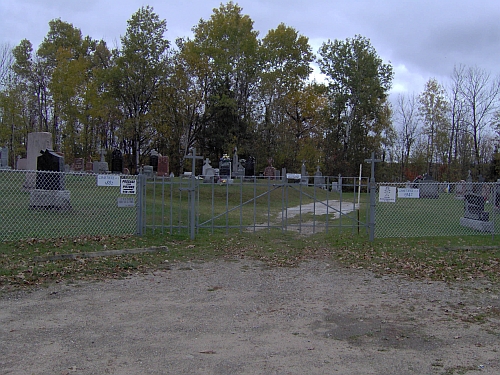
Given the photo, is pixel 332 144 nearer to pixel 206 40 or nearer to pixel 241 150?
pixel 241 150

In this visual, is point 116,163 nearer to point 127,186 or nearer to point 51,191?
point 51,191

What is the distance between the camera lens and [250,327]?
17.4ft

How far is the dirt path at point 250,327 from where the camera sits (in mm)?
4176

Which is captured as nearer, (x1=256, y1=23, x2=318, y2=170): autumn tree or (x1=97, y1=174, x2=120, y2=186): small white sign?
(x1=97, y1=174, x2=120, y2=186): small white sign

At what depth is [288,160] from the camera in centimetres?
4691

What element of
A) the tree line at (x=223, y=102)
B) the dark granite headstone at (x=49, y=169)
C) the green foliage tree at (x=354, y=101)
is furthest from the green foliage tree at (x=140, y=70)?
the dark granite headstone at (x=49, y=169)

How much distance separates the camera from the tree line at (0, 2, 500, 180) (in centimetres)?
4359

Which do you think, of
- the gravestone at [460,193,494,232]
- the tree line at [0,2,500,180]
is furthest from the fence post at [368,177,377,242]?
the tree line at [0,2,500,180]

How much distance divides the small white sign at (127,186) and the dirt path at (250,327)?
3867mm

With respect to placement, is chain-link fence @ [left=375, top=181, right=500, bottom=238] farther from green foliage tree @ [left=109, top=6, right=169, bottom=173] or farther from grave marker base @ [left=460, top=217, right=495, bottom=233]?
green foliage tree @ [left=109, top=6, right=169, bottom=173]

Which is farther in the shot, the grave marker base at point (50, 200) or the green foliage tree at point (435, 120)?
the green foliage tree at point (435, 120)

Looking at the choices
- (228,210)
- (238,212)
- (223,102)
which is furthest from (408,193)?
(223,102)

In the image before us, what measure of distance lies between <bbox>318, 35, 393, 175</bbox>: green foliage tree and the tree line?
0.12m

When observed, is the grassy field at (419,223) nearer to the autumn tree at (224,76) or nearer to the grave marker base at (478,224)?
the grave marker base at (478,224)
